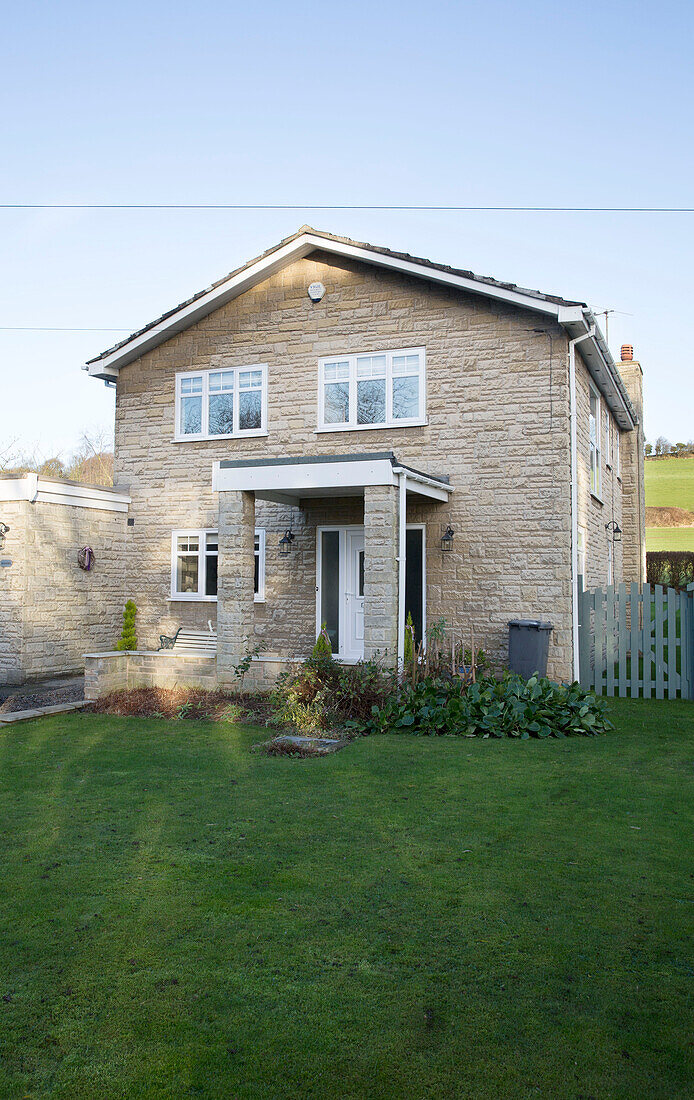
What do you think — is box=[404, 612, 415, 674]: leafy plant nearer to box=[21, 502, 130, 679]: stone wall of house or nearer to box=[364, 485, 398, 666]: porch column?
box=[364, 485, 398, 666]: porch column

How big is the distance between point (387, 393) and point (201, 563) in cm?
500

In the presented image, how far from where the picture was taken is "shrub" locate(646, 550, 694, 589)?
2938 centimetres

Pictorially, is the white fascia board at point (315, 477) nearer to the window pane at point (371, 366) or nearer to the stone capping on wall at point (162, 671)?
the stone capping on wall at point (162, 671)

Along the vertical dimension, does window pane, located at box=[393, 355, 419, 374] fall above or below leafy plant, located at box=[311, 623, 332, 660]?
above

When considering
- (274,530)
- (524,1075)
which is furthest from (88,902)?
(274,530)

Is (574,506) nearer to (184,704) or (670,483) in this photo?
(184,704)

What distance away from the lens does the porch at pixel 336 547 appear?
35.0 ft

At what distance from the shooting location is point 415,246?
13.7 metres

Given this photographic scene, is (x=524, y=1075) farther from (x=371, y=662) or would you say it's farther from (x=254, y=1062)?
(x=371, y=662)

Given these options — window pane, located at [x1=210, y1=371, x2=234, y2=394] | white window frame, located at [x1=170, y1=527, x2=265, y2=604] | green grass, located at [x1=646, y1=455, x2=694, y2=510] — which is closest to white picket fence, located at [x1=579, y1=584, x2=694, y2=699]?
white window frame, located at [x1=170, y1=527, x2=265, y2=604]

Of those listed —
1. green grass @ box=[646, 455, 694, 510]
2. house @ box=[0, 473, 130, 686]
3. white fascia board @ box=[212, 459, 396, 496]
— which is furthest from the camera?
green grass @ box=[646, 455, 694, 510]

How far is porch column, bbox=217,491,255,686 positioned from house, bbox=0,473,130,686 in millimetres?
4222

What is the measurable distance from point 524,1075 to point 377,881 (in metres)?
1.88

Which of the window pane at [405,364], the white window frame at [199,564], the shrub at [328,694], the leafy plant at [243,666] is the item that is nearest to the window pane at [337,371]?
the window pane at [405,364]
